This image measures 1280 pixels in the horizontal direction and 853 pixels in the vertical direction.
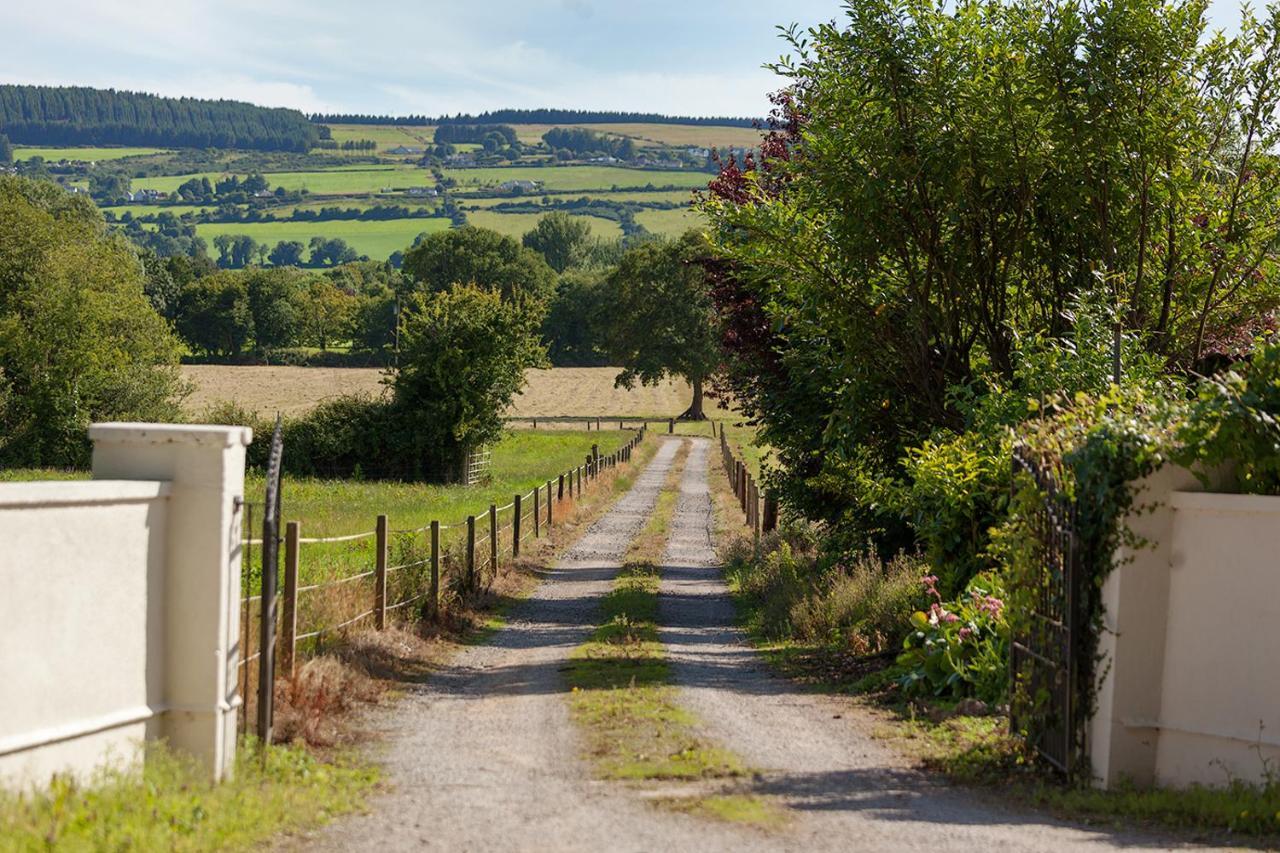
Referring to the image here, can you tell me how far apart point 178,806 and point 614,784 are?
288 centimetres

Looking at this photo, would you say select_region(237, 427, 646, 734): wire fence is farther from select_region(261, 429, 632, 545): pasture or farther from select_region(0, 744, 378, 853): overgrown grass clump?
select_region(0, 744, 378, 853): overgrown grass clump

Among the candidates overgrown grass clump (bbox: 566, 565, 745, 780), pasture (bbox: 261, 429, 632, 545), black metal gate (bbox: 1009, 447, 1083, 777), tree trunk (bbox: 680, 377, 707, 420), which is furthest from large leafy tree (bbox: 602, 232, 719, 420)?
black metal gate (bbox: 1009, 447, 1083, 777)

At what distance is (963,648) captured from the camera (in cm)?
1288

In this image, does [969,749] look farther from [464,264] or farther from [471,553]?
[464,264]

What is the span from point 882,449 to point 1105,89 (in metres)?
5.10

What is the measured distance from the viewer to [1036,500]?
410 inches

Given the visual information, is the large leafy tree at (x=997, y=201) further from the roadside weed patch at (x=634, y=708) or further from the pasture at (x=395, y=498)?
the pasture at (x=395, y=498)

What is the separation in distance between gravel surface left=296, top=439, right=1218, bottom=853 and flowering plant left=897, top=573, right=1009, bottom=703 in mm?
922

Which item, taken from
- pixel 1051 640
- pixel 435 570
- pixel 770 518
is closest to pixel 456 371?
pixel 770 518

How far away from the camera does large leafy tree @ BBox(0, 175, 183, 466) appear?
5072 cm

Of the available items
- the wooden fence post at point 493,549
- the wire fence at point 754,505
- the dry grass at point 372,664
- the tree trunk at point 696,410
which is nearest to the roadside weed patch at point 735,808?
Result: the dry grass at point 372,664

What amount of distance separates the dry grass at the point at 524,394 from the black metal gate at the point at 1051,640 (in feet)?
230

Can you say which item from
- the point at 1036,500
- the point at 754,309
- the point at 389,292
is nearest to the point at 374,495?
the point at 754,309

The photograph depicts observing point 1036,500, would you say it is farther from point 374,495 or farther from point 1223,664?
point 374,495
